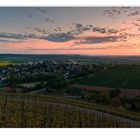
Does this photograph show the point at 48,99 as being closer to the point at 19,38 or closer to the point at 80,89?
the point at 80,89

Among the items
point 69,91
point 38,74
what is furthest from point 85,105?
point 38,74

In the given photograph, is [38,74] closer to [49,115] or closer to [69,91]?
[69,91]

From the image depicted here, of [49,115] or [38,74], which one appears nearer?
[49,115]

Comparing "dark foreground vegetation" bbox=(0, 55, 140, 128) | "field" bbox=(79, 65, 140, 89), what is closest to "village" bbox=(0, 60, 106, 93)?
"dark foreground vegetation" bbox=(0, 55, 140, 128)

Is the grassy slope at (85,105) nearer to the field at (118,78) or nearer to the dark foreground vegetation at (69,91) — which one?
the dark foreground vegetation at (69,91)

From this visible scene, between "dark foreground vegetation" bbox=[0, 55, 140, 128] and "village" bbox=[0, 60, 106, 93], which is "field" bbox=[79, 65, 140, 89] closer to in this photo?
"dark foreground vegetation" bbox=[0, 55, 140, 128]

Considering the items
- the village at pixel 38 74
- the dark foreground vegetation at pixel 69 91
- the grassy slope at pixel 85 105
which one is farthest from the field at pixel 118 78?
the grassy slope at pixel 85 105
